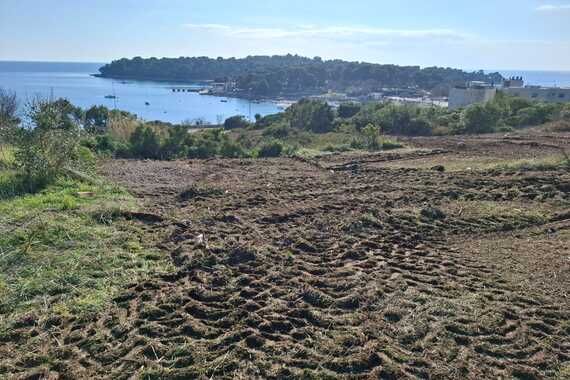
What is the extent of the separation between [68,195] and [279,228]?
3.32 meters

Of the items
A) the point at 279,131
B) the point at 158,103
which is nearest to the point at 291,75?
the point at 158,103

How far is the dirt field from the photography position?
3256 millimetres

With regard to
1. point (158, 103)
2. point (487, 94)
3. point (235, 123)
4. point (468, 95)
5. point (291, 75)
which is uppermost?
point (291, 75)

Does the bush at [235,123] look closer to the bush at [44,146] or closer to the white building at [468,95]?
the white building at [468,95]

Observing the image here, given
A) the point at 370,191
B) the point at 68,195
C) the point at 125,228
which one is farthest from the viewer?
the point at 370,191

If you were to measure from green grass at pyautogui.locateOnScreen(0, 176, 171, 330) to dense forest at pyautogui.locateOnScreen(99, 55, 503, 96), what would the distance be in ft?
245

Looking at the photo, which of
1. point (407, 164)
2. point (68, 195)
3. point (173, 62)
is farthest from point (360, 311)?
point (173, 62)

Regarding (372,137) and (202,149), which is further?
(372,137)

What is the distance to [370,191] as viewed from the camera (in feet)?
27.2

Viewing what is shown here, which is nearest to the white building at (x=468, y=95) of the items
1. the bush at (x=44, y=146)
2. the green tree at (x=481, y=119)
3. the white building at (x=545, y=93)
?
the white building at (x=545, y=93)

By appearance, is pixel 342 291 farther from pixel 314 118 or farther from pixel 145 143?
pixel 314 118

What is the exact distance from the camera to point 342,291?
4.30 metres

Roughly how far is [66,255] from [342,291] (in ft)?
9.57

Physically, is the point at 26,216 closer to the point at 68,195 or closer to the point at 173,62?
the point at 68,195
